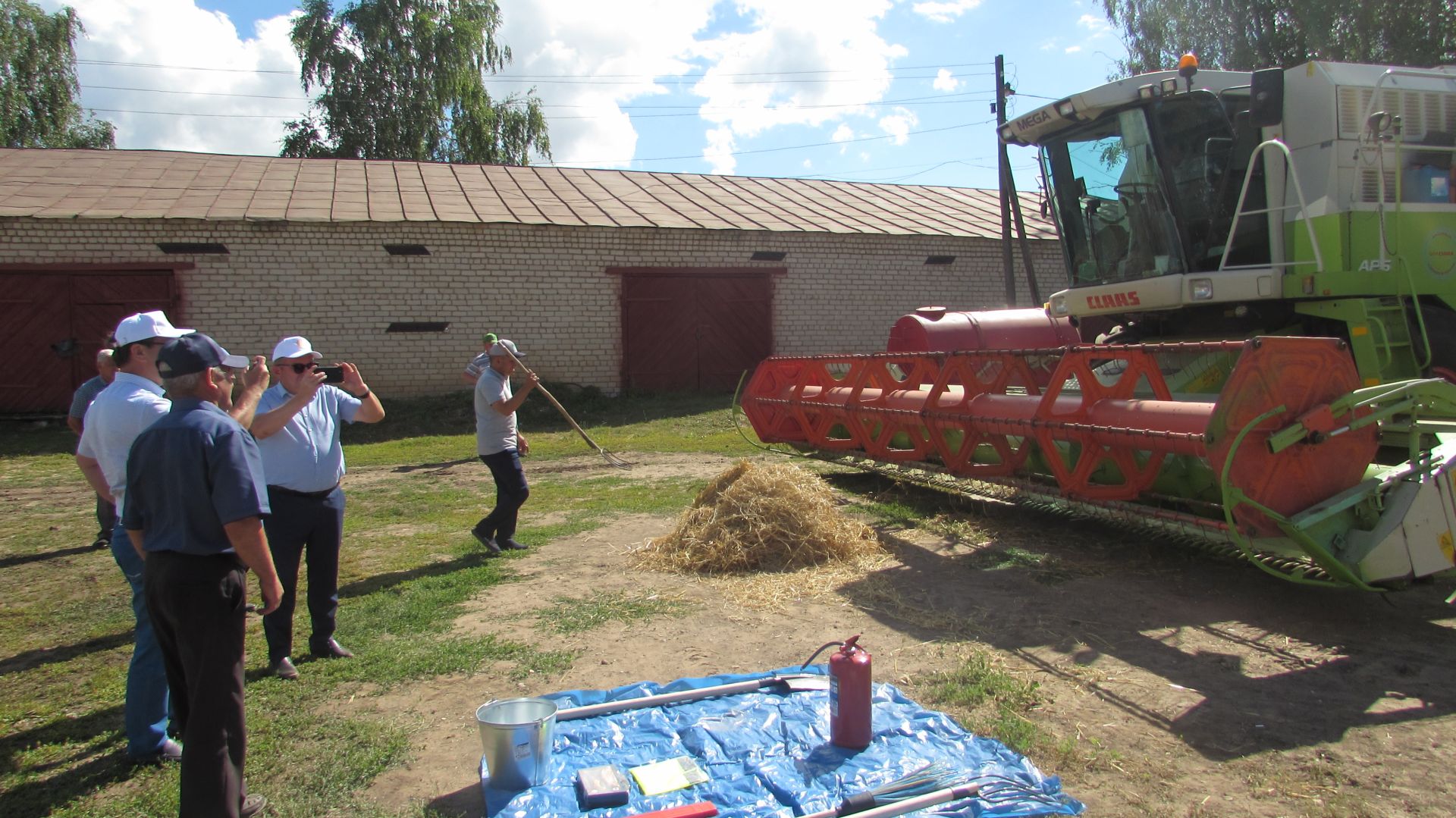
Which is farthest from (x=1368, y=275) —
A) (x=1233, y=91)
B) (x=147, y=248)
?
(x=147, y=248)

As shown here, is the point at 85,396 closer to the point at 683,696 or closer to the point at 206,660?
the point at 206,660

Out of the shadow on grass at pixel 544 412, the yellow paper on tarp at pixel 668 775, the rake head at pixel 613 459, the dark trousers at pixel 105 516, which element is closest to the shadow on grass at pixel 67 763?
the yellow paper on tarp at pixel 668 775

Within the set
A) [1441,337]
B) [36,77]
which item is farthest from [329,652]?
[36,77]

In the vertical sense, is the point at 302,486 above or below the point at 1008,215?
below

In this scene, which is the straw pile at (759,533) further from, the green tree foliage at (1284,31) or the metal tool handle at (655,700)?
the green tree foliage at (1284,31)

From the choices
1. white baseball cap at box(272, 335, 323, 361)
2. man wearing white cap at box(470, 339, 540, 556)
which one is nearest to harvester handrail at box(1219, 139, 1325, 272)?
man wearing white cap at box(470, 339, 540, 556)

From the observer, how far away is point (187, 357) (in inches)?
122

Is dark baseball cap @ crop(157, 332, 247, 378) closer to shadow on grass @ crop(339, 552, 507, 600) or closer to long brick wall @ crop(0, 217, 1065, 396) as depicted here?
shadow on grass @ crop(339, 552, 507, 600)

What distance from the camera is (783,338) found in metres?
18.4

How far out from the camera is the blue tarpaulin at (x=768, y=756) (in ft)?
10.1

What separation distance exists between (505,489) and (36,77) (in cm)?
2941

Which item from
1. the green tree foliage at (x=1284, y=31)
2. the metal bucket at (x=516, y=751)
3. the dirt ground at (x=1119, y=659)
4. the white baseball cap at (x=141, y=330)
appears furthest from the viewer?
the green tree foliage at (x=1284, y=31)

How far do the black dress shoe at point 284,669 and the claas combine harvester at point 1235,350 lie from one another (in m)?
4.49

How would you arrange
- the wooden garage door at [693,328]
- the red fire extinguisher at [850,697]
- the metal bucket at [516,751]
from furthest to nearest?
the wooden garage door at [693,328]
the red fire extinguisher at [850,697]
the metal bucket at [516,751]
